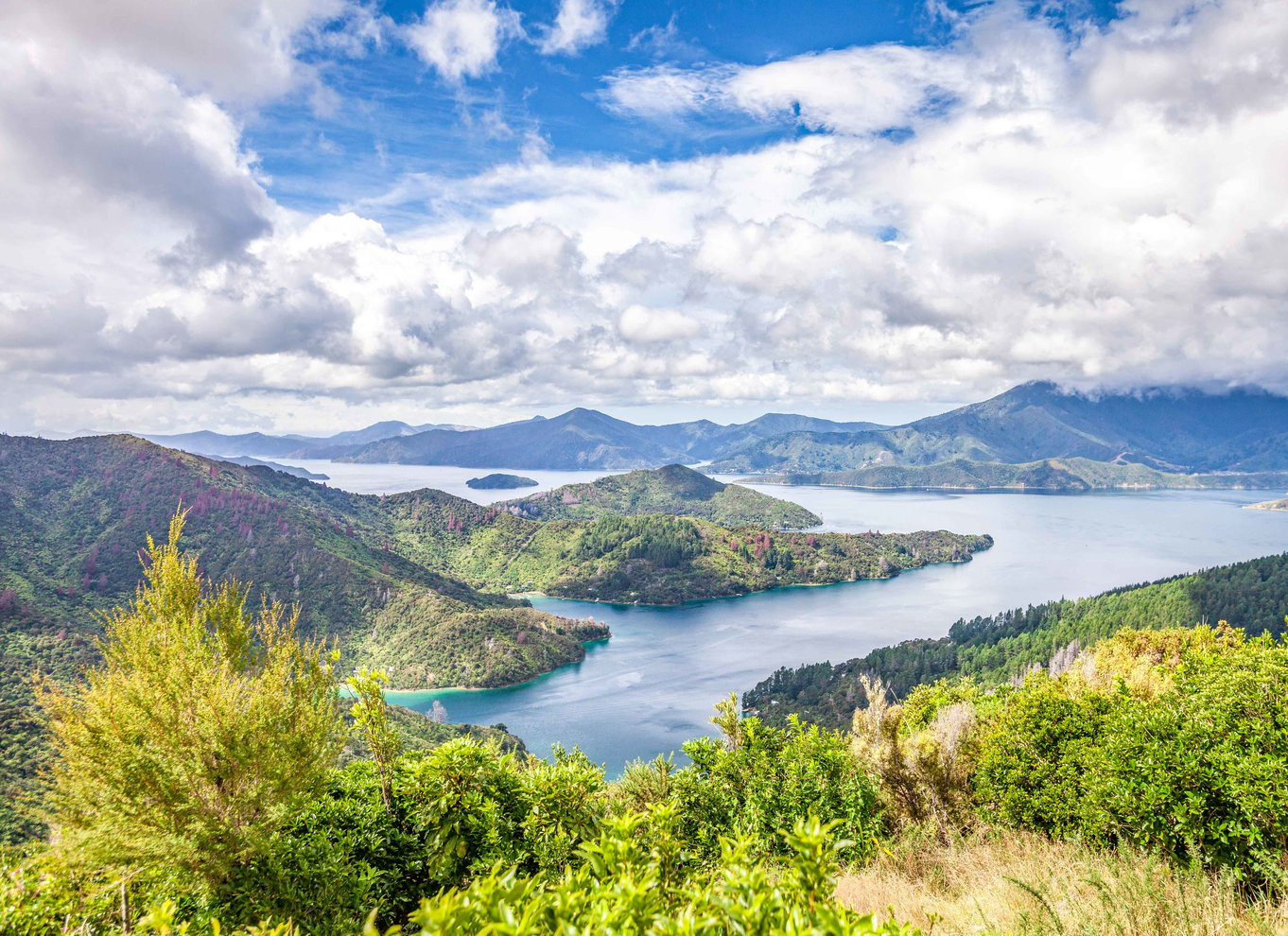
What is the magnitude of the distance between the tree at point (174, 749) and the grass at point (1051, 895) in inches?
247

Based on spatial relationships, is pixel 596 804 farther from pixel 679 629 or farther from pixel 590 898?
pixel 679 629

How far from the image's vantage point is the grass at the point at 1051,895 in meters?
5.79

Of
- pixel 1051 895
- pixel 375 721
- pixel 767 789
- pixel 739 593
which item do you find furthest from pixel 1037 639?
pixel 375 721

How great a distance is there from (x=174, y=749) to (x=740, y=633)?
129541mm

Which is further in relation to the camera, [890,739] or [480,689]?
[480,689]

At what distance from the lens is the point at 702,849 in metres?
11.9

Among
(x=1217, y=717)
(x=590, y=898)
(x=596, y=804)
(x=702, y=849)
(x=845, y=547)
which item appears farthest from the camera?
(x=845, y=547)

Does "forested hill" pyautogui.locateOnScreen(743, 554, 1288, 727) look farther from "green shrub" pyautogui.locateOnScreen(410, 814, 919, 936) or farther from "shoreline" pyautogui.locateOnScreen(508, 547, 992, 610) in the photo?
"green shrub" pyautogui.locateOnScreen(410, 814, 919, 936)

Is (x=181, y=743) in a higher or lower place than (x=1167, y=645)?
higher

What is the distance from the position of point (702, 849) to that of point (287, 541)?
156571 millimetres

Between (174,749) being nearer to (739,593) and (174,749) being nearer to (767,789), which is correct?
(767,789)

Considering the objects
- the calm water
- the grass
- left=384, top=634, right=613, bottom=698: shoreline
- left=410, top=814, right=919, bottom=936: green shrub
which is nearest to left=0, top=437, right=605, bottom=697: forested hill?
left=384, top=634, right=613, bottom=698: shoreline

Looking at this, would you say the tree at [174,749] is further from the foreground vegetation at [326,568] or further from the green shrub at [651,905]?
the foreground vegetation at [326,568]

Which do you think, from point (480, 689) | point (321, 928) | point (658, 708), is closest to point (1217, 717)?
point (321, 928)
